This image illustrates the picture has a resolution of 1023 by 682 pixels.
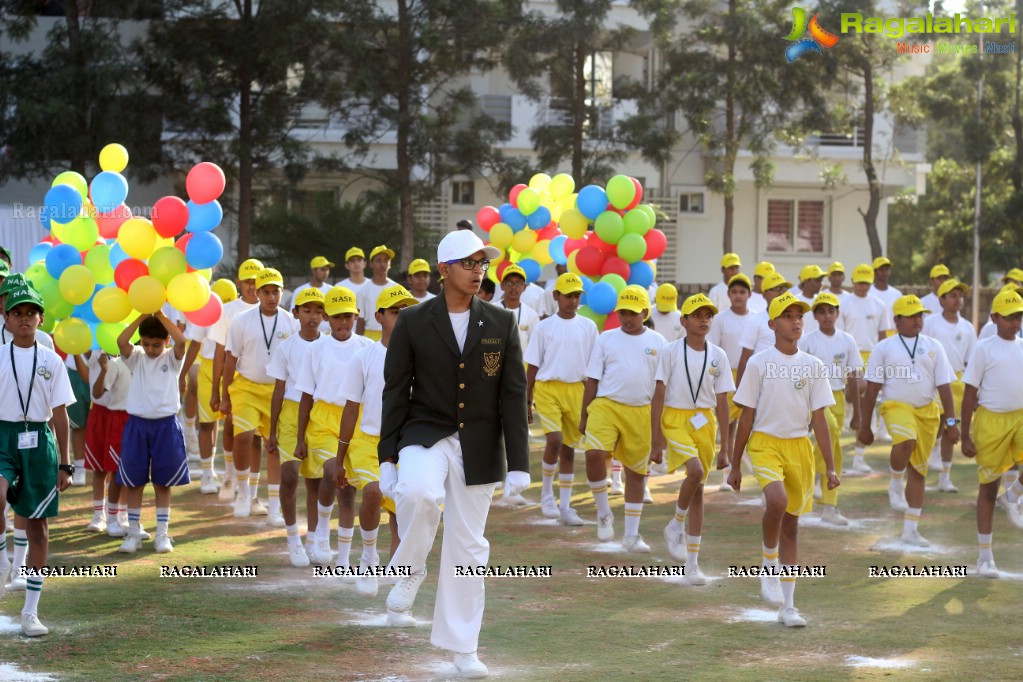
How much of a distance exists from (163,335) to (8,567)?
2224 millimetres

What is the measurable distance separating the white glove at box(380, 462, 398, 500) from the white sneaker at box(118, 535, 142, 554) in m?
3.96

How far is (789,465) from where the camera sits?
8664 mm

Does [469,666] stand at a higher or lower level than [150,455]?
lower

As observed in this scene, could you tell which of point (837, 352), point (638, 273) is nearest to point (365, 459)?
point (837, 352)

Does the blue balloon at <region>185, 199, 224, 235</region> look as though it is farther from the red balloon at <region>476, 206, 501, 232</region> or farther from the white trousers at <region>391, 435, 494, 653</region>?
the red balloon at <region>476, 206, 501, 232</region>

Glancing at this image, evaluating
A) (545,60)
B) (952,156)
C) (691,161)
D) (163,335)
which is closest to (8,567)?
(163,335)

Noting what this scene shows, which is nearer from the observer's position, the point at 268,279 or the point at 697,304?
the point at 697,304

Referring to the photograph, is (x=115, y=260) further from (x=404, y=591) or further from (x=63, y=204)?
(x=404, y=591)

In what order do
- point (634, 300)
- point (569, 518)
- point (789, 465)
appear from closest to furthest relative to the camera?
point (789, 465)
point (634, 300)
point (569, 518)

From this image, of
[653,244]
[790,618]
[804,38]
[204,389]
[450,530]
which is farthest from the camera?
[804,38]

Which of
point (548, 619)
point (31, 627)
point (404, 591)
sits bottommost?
point (548, 619)

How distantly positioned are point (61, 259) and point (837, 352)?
23.1ft

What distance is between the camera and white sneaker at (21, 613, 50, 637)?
765 centimetres

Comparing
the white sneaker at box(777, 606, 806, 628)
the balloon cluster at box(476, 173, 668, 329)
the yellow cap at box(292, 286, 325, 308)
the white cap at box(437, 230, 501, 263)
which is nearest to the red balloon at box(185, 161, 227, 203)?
the yellow cap at box(292, 286, 325, 308)
